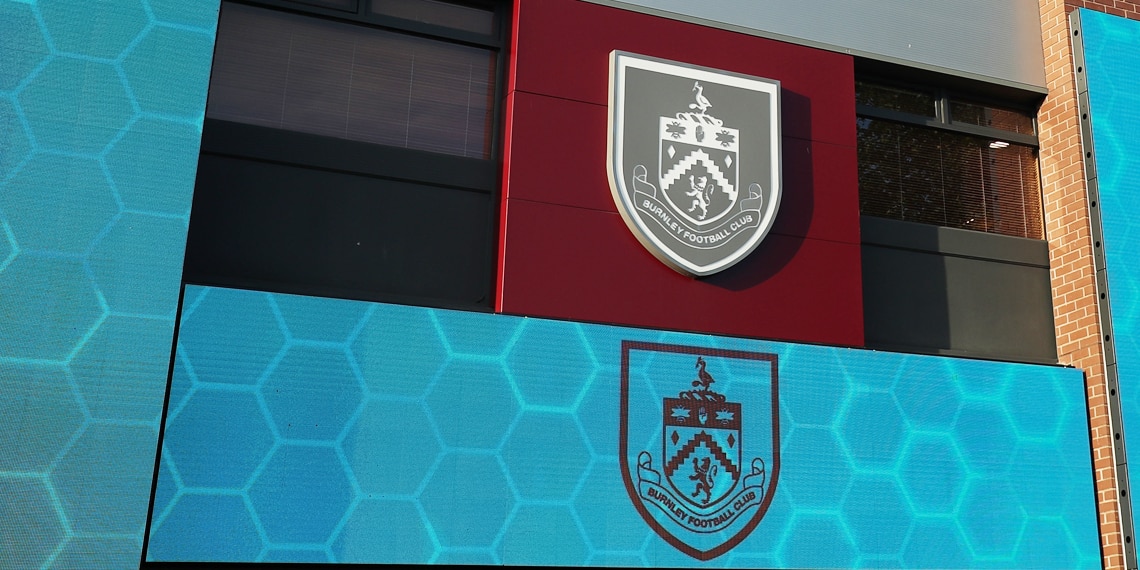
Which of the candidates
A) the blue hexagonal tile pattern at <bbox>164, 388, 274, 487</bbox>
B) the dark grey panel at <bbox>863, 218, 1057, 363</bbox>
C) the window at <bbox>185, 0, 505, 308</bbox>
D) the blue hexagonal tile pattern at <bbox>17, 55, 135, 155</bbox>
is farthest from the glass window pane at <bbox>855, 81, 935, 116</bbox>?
the blue hexagonal tile pattern at <bbox>17, 55, 135, 155</bbox>

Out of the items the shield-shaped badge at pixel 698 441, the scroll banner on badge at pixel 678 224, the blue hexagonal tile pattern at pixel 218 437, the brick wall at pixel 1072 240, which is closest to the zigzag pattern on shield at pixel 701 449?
the shield-shaped badge at pixel 698 441

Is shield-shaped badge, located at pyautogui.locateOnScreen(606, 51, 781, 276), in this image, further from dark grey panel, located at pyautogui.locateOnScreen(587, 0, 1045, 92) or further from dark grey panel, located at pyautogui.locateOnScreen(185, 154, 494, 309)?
dark grey panel, located at pyautogui.locateOnScreen(185, 154, 494, 309)

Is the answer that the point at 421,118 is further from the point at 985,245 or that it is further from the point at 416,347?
the point at 985,245

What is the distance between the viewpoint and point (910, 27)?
28.1ft

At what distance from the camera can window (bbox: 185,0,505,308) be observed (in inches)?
268

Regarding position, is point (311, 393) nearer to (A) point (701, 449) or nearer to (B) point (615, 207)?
(B) point (615, 207)

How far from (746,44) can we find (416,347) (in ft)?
10.6

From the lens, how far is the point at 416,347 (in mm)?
6602

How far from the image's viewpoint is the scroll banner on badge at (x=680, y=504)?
6852mm

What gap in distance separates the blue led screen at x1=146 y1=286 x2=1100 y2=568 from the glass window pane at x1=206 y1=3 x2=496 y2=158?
4.20 ft

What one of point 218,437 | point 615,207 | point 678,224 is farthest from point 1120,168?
point 218,437

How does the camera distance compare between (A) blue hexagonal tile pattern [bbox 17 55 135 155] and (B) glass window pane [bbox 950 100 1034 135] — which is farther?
(B) glass window pane [bbox 950 100 1034 135]

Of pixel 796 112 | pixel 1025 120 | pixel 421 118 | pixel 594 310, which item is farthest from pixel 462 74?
pixel 1025 120

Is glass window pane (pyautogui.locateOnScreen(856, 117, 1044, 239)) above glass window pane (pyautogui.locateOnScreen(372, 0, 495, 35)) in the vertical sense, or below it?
below
